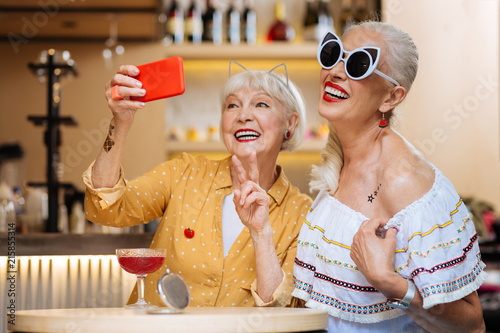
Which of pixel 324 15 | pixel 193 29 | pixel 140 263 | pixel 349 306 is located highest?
pixel 324 15

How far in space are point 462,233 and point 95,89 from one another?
110 inches

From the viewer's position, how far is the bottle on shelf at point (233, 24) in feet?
12.0

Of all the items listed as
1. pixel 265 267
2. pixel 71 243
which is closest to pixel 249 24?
pixel 71 243

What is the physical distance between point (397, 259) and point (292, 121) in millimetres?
781

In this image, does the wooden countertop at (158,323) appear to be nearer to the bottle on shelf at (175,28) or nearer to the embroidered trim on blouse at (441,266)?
the embroidered trim on blouse at (441,266)

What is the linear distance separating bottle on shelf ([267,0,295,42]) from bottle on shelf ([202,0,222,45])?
31cm

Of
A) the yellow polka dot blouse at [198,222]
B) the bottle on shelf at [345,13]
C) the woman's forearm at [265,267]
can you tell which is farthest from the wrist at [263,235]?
the bottle on shelf at [345,13]

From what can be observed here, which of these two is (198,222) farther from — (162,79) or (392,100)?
(392,100)

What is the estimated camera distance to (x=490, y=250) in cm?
301

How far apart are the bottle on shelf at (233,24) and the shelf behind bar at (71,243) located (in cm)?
193

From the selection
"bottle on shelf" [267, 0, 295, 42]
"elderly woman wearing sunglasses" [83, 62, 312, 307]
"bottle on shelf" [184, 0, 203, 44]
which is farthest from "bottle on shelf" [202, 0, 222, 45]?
"elderly woman wearing sunglasses" [83, 62, 312, 307]

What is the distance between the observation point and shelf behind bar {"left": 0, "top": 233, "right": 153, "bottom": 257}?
192cm

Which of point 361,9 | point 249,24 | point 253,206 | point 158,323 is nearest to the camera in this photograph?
point 158,323

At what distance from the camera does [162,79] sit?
144cm
